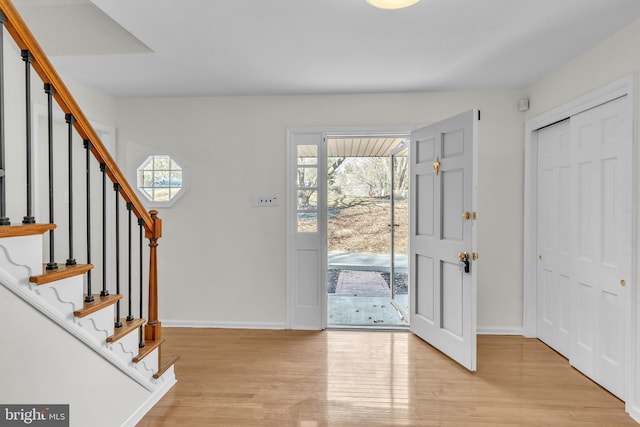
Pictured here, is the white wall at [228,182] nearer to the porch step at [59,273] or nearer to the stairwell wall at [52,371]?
the stairwell wall at [52,371]

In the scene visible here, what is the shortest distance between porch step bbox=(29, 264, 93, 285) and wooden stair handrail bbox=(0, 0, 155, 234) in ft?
1.78

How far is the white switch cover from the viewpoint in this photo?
3643 millimetres

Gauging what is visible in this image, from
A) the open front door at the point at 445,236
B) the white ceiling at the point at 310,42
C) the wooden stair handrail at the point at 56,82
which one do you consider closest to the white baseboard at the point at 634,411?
the open front door at the point at 445,236

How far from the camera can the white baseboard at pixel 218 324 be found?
12.0ft

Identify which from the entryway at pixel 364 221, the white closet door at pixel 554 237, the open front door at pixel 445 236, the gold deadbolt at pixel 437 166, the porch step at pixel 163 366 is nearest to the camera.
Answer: the porch step at pixel 163 366

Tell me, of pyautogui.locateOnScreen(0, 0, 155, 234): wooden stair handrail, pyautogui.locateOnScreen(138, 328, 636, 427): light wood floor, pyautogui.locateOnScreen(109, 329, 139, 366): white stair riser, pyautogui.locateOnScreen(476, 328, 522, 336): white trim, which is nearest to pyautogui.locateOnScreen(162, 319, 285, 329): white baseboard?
pyautogui.locateOnScreen(138, 328, 636, 427): light wood floor

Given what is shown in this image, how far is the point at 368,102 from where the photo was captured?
3566 millimetres

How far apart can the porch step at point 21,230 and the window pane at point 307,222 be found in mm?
2369

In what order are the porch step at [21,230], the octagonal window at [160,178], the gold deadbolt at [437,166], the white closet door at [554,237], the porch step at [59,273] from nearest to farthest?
the porch step at [21,230], the porch step at [59,273], the white closet door at [554,237], the gold deadbolt at [437,166], the octagonal window at [160,178]

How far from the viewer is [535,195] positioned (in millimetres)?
3322

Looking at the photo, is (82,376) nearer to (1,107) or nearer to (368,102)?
(1,107)

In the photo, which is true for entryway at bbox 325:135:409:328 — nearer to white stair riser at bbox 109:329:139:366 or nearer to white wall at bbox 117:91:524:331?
white wall at bbox 117:91:524:331

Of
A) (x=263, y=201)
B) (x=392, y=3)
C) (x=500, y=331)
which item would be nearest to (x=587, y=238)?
(x=500, y=331)

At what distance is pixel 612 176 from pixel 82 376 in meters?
3.32
